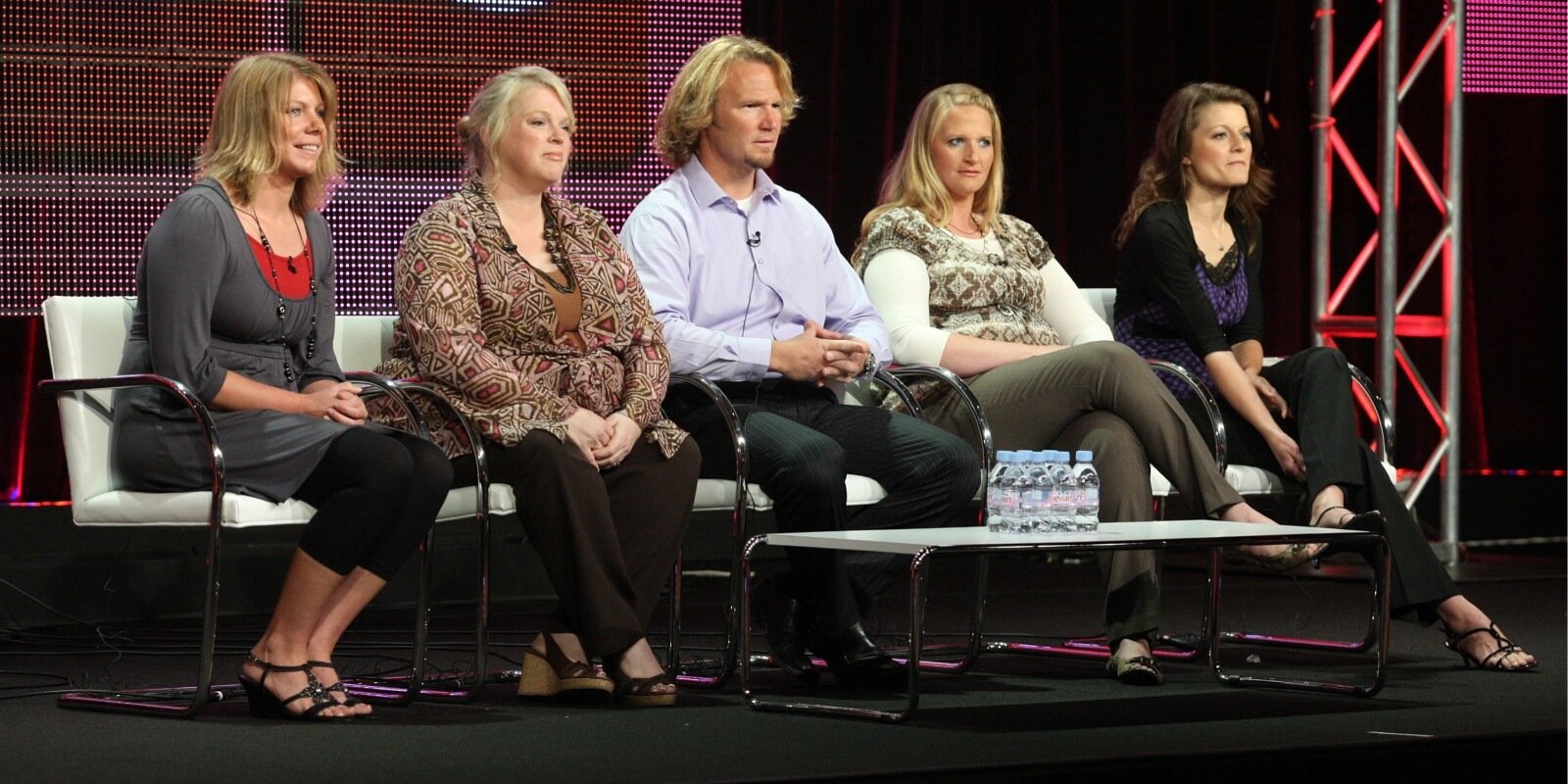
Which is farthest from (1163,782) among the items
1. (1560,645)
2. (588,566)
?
(1560,645)

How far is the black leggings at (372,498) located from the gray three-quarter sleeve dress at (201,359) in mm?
41

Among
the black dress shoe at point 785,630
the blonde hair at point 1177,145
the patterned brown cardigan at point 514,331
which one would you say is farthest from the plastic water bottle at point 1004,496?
the blonde hair at point 1177,145

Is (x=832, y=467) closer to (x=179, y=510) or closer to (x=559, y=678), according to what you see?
(x=559, y=678)

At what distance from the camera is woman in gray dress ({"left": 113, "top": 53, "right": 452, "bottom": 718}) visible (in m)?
3.14

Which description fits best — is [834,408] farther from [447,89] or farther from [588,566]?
[447,89]

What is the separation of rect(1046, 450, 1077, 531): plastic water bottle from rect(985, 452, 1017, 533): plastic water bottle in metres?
0.06

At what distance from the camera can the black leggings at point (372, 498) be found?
3131 mm

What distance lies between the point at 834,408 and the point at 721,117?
60cm

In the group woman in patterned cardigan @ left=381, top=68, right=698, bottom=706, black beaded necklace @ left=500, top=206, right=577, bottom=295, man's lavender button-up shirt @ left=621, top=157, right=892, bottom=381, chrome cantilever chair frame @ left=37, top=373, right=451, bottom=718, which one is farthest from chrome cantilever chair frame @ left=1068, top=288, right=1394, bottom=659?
chrome cantilever chair frame @ left=37, top=373, right=451, bottom=718

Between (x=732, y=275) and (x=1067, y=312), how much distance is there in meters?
0.86

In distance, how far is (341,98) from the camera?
5180 millimetres

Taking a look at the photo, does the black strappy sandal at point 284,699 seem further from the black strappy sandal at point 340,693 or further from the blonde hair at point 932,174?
the blonde hair at point 932,174

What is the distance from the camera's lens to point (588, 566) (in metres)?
3.27

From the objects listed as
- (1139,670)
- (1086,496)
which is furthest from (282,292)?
(1139,670)
